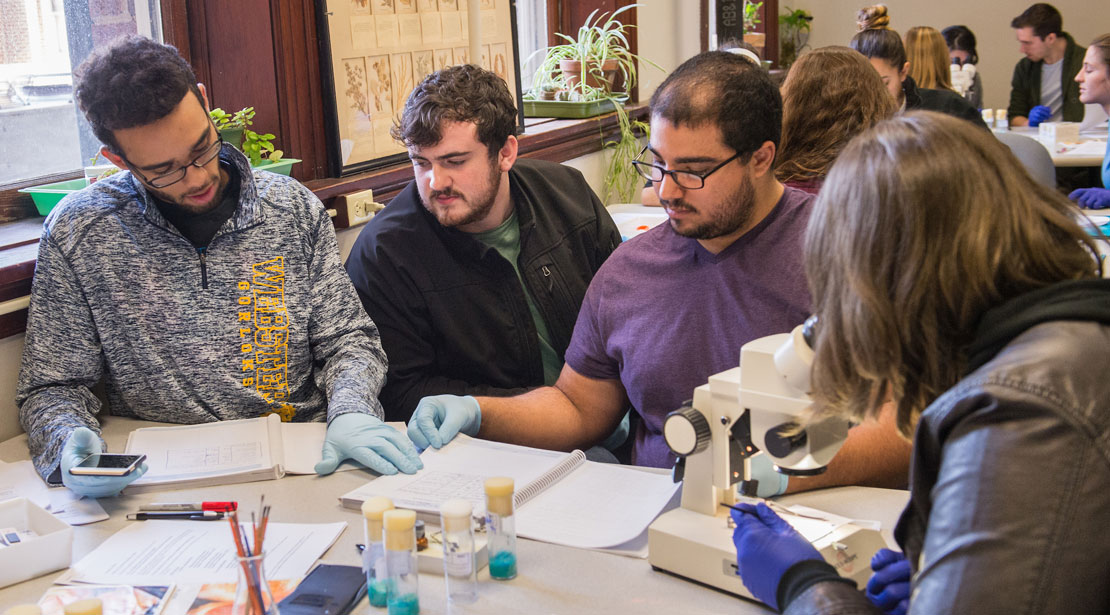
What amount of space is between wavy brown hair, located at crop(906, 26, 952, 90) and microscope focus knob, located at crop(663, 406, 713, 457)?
389cm

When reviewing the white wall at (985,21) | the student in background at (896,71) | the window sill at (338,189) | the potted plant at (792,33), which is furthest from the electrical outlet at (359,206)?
the white wall at (985,21)

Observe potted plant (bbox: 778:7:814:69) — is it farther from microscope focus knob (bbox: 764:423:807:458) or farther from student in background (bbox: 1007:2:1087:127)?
microscope focus knob (bbox: 764:423:807:458)

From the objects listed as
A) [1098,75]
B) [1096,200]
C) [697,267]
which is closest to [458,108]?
[697,267]

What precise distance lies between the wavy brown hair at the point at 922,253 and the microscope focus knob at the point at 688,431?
259 millimetres

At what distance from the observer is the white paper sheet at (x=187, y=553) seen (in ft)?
4.17

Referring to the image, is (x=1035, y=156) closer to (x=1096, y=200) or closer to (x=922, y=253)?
(x=1096, y=200)

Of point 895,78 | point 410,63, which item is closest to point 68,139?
point 410,63

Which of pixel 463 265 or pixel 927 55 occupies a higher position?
pixel 927 55

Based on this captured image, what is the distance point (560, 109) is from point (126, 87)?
224 cm

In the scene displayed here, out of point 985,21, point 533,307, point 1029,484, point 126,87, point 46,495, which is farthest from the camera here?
point 985,21

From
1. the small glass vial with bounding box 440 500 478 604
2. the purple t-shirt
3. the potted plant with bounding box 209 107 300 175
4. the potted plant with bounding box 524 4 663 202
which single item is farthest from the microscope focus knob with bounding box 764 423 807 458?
the potted plant with bounding box 524 4 663 202

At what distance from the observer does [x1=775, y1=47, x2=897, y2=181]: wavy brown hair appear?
236 cm

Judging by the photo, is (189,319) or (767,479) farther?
(189,319)

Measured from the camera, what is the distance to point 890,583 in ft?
3.62
